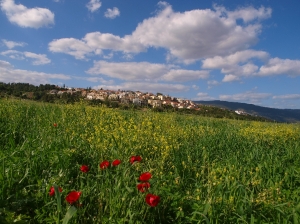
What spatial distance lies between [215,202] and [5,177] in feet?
7.64

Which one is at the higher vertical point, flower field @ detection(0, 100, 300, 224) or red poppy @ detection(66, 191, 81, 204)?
red poppy @ detection(66, 191, 81, 204)

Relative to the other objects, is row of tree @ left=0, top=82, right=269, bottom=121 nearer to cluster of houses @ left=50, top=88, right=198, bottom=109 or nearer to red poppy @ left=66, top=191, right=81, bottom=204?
cluster of houses @ left=50, top=88, right=198, bottom=109

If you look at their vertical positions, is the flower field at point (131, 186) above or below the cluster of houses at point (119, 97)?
below

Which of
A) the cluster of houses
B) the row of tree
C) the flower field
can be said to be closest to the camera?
the flower field

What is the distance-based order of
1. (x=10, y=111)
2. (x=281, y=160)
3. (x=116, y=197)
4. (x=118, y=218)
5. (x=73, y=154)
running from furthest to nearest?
(x=10, y=111), (x=281, y=160), (x=73, y=154), (x=116, y=197), (x=118, y=218)

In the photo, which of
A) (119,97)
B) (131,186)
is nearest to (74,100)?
(119,97)

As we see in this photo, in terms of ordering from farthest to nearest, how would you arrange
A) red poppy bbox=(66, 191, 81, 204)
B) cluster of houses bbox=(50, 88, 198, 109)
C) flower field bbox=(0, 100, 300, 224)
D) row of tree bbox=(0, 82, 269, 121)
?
cluster of houses bbox=(50, 88, 198, 109) → row of tree bbox=(0, 82, 269, 121) → flower field bbox=(0, 100, 300, 224) → red poppy bbox=(66, 191, 81, 204)

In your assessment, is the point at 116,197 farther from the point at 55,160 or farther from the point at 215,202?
the point at 55,160

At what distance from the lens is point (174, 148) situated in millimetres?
4812

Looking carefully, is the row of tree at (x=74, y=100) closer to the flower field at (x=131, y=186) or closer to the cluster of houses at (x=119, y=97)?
the cluster of houses at (x=119, y=97)

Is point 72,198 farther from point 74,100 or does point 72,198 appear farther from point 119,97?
point 119,97

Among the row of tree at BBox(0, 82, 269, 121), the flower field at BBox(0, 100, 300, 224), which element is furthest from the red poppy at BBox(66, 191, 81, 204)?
the row of tree at BBox(0, 82, 269, 121)

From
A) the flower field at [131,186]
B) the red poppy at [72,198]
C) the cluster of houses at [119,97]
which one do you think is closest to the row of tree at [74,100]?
the cluster of houses at [119,97]

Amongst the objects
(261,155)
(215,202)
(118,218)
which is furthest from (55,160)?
(261,155)
